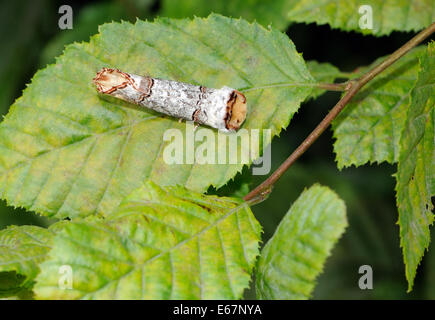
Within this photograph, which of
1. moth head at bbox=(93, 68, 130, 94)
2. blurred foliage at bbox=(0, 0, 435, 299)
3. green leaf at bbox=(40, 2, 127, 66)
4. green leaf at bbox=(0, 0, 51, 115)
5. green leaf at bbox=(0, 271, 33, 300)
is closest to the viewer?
green leaf at bbox=(0, 271, 33, 300)

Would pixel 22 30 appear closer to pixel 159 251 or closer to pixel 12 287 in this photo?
pixel 12 287

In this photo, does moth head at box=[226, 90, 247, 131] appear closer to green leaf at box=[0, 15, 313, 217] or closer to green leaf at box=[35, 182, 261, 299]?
green leaf at box=[0, 15, 313, 217]

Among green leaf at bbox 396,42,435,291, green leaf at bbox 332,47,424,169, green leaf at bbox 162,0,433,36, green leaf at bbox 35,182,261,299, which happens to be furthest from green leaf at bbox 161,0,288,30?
green leaf at bbox 35,182,261,299

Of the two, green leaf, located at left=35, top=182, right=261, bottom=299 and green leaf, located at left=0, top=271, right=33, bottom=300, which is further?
green leaf, located at left=0, top=271, right=33, bottom=300

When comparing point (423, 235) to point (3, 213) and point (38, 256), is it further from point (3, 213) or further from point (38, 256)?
point (3, 213)

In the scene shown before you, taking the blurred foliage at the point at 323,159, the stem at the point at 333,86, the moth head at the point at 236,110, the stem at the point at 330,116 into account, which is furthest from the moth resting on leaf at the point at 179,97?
the blurred foliage at the point at 323,159

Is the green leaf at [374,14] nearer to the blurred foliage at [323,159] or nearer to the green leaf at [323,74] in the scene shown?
the green leaf at [323,74]
